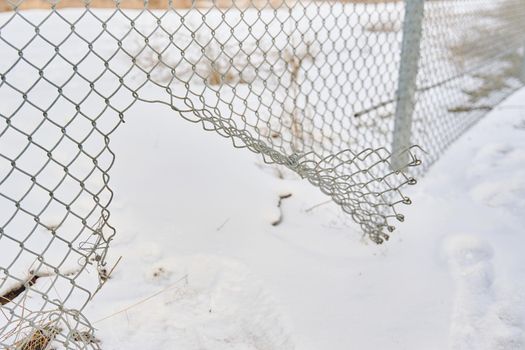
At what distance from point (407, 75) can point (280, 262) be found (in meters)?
1.26

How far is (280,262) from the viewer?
185 centimetres

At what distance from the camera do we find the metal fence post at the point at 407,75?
2.30 metres

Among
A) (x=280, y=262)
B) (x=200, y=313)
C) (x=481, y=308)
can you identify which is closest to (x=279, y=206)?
Answer: (x=280, y=262)

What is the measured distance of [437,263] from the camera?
185 centimetres

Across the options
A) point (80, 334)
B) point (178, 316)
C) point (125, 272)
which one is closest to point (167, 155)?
point (125, 272)

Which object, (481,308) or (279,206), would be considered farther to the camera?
(279,206)

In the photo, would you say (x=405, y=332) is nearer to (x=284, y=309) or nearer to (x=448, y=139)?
(x=284, y=309)

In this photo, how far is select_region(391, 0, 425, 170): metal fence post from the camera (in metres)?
2.30

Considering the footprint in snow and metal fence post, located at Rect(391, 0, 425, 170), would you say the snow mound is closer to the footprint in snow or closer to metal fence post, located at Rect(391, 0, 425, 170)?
the footprint in snow

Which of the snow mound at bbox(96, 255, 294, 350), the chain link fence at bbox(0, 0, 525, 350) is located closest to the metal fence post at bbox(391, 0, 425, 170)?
the chain link fence at bbox(0, 0, 525, 350)

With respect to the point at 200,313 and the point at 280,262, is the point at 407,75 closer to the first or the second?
the point at 280,262

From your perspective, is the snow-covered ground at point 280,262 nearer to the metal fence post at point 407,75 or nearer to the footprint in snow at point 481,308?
the footprint in snow at point 481,308

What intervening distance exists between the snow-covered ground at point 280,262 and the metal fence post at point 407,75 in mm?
314

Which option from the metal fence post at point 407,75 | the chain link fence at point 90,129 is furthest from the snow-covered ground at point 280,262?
the metal fence post at point 407,75
